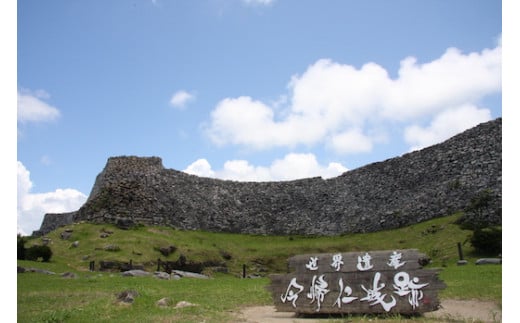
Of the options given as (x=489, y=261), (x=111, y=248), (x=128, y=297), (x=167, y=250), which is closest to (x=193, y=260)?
(x=167, y=250)

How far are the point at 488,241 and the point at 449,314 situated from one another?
1497 cm

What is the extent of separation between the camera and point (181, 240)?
34.0m

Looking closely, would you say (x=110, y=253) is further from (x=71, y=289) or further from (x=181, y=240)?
(x=71, y=289)

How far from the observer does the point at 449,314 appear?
875 centimetres

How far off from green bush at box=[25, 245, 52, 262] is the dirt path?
1874 cm

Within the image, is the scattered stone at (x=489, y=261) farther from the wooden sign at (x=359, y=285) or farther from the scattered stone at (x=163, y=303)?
the scattered stone at (x=163, y=303)

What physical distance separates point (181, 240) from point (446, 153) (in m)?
22.7

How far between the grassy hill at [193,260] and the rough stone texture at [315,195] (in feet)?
6.77

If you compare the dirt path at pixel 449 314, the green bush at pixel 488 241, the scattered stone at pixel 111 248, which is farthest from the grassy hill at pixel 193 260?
the green bush at pixel 488 241

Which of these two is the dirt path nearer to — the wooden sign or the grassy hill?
the wooden sign

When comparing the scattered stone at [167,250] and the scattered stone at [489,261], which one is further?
the scattered stone at [167,250]

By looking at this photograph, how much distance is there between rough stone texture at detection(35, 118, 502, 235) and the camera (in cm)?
3241

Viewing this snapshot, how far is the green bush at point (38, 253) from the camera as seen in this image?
25.0 meters

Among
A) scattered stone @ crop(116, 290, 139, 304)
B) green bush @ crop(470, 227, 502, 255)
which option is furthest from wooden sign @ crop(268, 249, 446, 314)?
green bush @ crop(470, 227, 502, 255)
